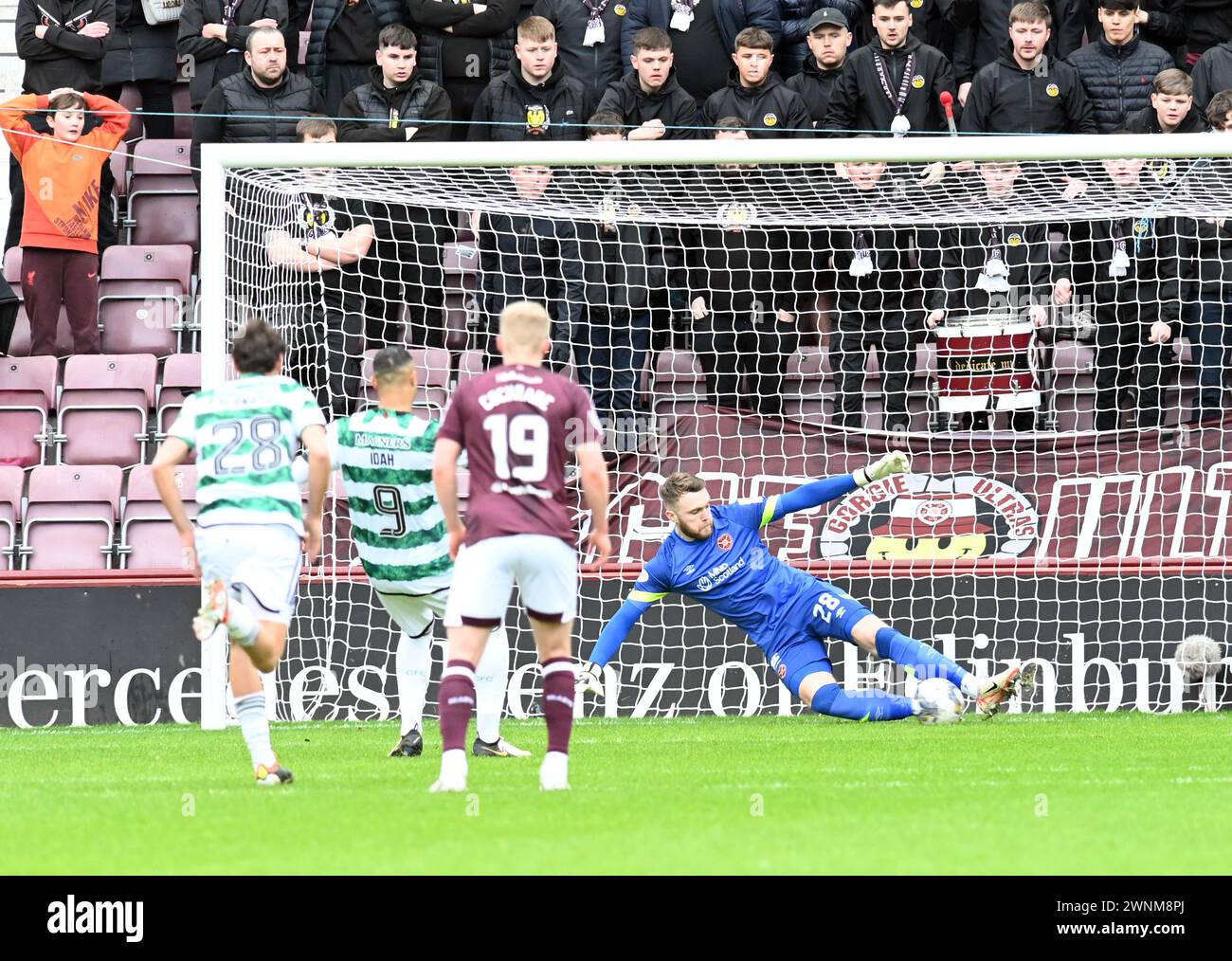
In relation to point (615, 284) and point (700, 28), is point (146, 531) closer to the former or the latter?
point (615, 284)

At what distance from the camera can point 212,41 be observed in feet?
47.2

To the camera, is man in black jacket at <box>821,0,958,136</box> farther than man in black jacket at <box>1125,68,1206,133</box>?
Yes

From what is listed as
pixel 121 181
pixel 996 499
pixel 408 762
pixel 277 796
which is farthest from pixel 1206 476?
pixel 121 181

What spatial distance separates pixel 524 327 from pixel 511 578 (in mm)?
928

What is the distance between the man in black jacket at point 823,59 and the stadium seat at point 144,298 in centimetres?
516

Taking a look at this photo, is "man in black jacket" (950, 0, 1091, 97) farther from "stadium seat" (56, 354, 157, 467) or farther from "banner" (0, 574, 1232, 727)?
"stadium seat" (56, 354, 157, 467)

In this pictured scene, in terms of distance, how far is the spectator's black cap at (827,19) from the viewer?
43.8ft

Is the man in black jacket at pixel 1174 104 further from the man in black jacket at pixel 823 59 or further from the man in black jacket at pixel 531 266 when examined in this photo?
the man in black jacket at pixel 531 266

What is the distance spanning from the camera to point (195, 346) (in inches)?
575

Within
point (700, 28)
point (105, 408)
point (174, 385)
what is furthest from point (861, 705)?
point (105, 408)

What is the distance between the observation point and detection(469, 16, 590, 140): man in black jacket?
13.1 m

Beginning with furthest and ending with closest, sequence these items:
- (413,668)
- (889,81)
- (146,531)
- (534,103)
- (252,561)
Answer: (534,103), (889,81), (146,531), (413,668), (252,561)

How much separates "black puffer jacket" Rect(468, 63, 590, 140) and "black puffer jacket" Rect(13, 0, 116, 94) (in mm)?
3621

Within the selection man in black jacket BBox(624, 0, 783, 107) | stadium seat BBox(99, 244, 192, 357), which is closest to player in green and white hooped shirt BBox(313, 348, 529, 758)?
stadium seat BBox(99, 244, 192, 357)
